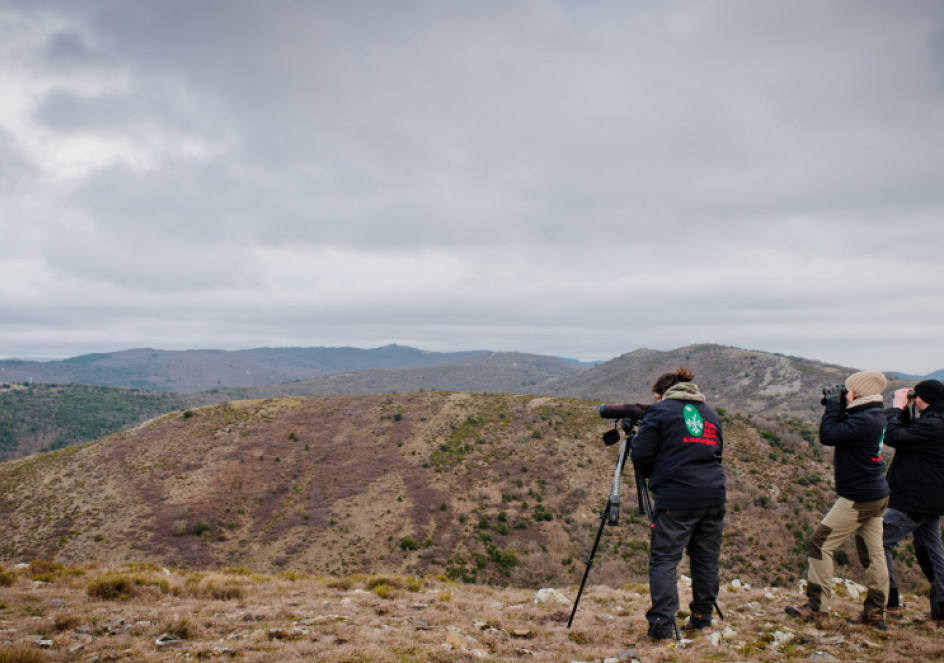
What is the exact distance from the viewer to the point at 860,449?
517 centimetres

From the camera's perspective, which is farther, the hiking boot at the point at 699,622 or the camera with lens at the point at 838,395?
the camera with lens at the point at 838,395

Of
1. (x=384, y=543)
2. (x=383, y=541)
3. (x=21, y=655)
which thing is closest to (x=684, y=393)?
(x=21, y=655)

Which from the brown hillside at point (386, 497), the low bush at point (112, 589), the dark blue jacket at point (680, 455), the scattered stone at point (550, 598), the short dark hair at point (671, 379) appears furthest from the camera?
the brown hillside at point (386, 497)

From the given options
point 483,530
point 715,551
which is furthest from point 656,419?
point 483,530

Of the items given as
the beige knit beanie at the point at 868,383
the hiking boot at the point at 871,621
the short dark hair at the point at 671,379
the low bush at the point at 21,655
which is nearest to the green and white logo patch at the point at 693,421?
the short dark hair at the point at 671,379

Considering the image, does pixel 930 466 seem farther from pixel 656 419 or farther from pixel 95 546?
pixel 95 546

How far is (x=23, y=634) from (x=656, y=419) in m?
8.34

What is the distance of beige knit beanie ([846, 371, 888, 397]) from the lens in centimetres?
517

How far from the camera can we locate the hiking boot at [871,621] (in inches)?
199

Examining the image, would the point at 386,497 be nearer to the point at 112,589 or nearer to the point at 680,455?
the point at 112,589

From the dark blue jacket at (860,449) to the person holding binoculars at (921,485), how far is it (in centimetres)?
52

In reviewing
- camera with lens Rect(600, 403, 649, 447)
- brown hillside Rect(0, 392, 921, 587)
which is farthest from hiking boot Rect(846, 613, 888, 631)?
brown hillside Rect(0, 392, 921, 587)

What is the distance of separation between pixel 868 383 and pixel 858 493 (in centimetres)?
132

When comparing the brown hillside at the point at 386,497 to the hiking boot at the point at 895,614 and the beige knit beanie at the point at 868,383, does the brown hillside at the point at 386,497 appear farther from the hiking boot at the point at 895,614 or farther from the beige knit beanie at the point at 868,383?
the beige knit beanie at the point at 868,383
